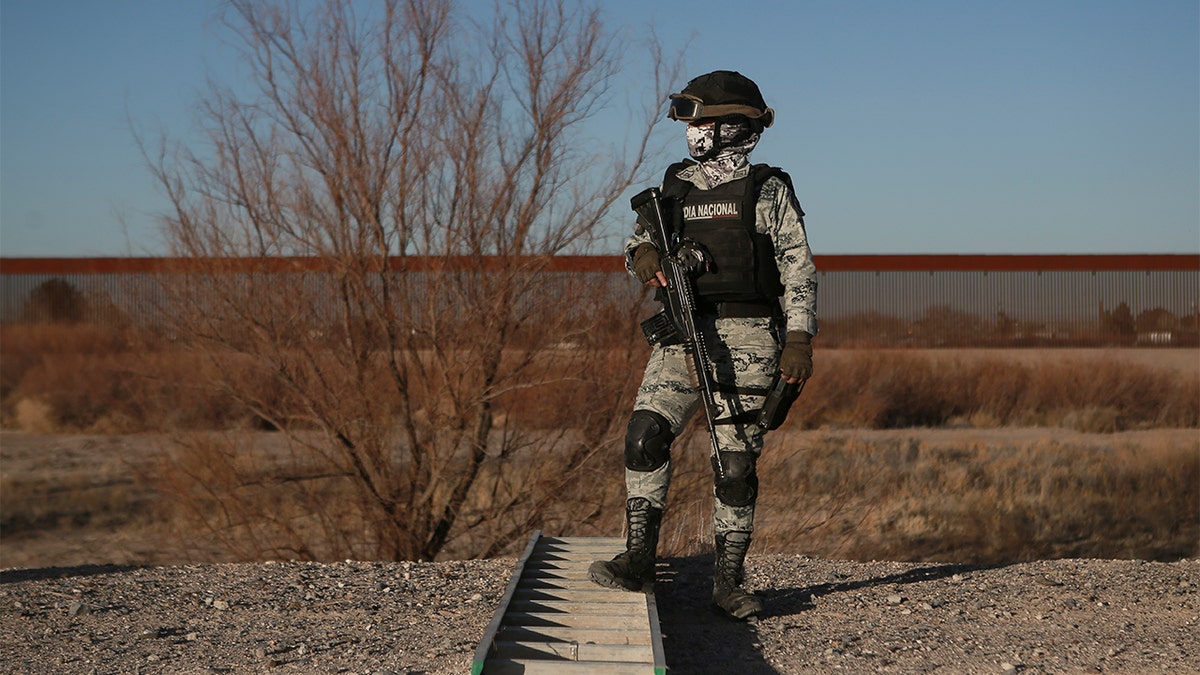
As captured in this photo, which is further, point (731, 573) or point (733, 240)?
point (731, 573)

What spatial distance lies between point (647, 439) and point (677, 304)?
571 mm

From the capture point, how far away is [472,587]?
560cm

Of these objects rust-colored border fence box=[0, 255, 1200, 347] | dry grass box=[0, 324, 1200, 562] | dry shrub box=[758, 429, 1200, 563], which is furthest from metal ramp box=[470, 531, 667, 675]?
rust-colored border fence box=[0, 255, 1200, 347]

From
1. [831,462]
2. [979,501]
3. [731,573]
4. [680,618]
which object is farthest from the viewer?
[979,501]

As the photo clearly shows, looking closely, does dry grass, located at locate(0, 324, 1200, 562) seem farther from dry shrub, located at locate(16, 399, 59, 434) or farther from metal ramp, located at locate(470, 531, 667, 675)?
metal ramp, located at locate(470, 531, 667, 675)

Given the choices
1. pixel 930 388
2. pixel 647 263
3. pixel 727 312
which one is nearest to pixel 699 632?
pixel 727 312

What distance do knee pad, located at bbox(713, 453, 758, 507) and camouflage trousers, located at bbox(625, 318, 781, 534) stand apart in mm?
29

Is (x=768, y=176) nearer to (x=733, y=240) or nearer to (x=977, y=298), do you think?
(x=733, y=240)

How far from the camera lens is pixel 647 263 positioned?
4754 millimetres

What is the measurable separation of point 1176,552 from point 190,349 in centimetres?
1104

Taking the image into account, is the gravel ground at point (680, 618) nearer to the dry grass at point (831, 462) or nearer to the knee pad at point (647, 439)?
the knee pad at point (647, 439)

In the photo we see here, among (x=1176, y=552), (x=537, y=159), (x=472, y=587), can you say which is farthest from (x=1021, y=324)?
(x=472, y=587)

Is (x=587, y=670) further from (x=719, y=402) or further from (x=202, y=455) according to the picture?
(x=202, y=455)

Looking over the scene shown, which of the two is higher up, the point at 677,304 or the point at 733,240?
the point at 733,240
